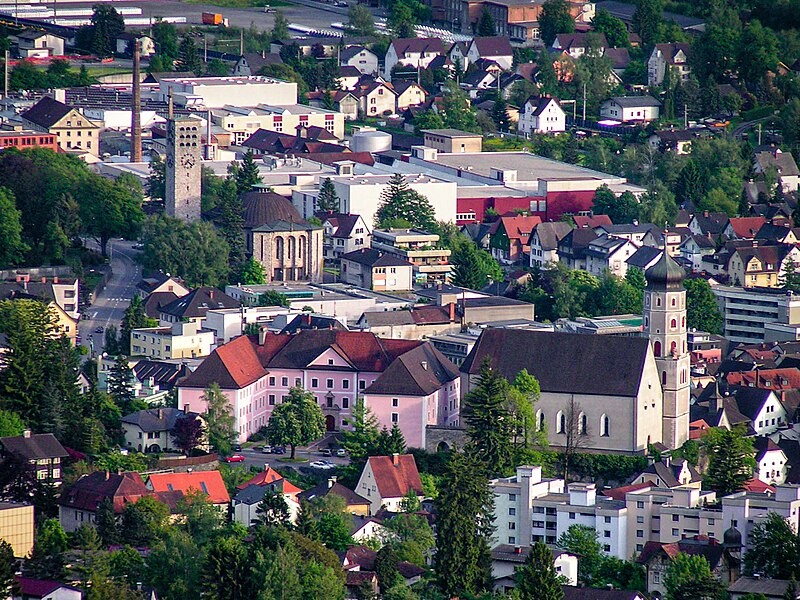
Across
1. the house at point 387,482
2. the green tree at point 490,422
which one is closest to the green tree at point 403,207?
the green tree at point 490,422

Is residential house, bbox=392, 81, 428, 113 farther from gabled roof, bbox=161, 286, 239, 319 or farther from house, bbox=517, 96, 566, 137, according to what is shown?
gabled roof, bbox=161, 286, 239, 319

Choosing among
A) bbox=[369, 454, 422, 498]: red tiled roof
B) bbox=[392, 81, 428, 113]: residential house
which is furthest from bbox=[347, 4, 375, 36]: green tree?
bbox=[369, 454, 422, 498]: red tiled roof

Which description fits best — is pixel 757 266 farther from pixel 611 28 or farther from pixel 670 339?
pixel 611 28

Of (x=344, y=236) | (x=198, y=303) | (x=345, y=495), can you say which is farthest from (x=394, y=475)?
(x=344, y=236)

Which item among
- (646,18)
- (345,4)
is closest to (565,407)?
(646,18)

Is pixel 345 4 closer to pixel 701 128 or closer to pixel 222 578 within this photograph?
pixel 701 128
